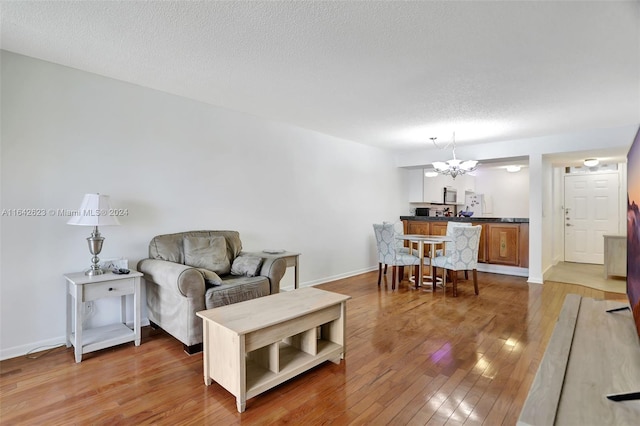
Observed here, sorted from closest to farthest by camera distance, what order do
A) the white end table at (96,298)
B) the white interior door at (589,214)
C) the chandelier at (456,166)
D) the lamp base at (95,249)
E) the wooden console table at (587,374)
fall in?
1. the wooden console table at (587,374)
2. the white end table at (96,298)
3. the lamp base at (95,249)
4. the chandelier at (456,166)
5. the white interior door at (589,214)

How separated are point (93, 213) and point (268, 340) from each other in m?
1.77

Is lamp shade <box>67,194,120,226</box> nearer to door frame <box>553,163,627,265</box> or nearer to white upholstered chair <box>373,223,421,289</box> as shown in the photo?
white upholstered chair <box>373,223,421,289</box>

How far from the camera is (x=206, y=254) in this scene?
10.2 feet

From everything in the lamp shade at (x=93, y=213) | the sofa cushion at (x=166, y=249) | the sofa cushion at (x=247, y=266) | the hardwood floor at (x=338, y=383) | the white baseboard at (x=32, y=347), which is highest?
the lamp shade at (x=93, y=213)

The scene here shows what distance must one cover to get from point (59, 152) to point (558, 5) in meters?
3.69

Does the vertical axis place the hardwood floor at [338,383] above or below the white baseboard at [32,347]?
below

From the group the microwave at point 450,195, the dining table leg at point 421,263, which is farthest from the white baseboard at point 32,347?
the microwave at point 450,195

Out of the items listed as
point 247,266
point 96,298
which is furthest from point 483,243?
point 96,298

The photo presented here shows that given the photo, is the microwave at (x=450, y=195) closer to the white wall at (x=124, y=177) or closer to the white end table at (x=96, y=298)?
the white wall at (x=124, y=177)

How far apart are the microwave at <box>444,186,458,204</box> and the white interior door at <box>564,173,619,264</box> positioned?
2.21m

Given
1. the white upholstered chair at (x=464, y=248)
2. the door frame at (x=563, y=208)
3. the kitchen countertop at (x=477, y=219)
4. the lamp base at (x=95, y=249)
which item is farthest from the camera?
the door frame at (x=563, y=208)

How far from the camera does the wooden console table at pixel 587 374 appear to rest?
895mm

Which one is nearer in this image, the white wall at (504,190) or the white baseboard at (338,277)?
the white baseboard at (338,277)

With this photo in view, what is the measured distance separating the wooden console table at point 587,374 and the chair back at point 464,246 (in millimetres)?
2474
